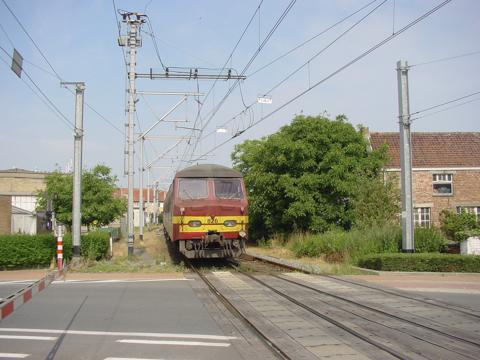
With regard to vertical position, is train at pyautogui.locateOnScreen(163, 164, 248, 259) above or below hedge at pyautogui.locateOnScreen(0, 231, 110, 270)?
above

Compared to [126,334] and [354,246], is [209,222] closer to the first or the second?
[354,246]

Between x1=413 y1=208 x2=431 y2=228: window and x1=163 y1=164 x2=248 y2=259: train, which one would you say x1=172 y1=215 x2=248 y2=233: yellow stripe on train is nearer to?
x1=163 y1=164 x2=248 y2=259: train

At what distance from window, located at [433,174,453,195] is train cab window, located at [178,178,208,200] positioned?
2011 centimetres

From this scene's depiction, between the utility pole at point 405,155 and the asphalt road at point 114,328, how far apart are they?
8.79 m

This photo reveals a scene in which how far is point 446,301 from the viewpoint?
38.2ft

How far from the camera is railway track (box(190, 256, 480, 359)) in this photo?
7.14 m

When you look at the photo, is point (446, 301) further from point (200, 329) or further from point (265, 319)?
point (200, 329)

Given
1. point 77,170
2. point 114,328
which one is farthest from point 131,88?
point 114,328

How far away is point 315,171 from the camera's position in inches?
1103

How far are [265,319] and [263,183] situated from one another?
2016 centimetres

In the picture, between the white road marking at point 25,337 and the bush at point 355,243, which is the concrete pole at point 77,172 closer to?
the bush at point 355,243

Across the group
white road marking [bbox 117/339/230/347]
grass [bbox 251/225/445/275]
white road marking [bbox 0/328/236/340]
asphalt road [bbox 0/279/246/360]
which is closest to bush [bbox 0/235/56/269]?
asphalt road [bbox 0/279/246/360]

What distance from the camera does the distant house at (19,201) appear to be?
116ft

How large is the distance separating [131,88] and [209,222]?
910cm
